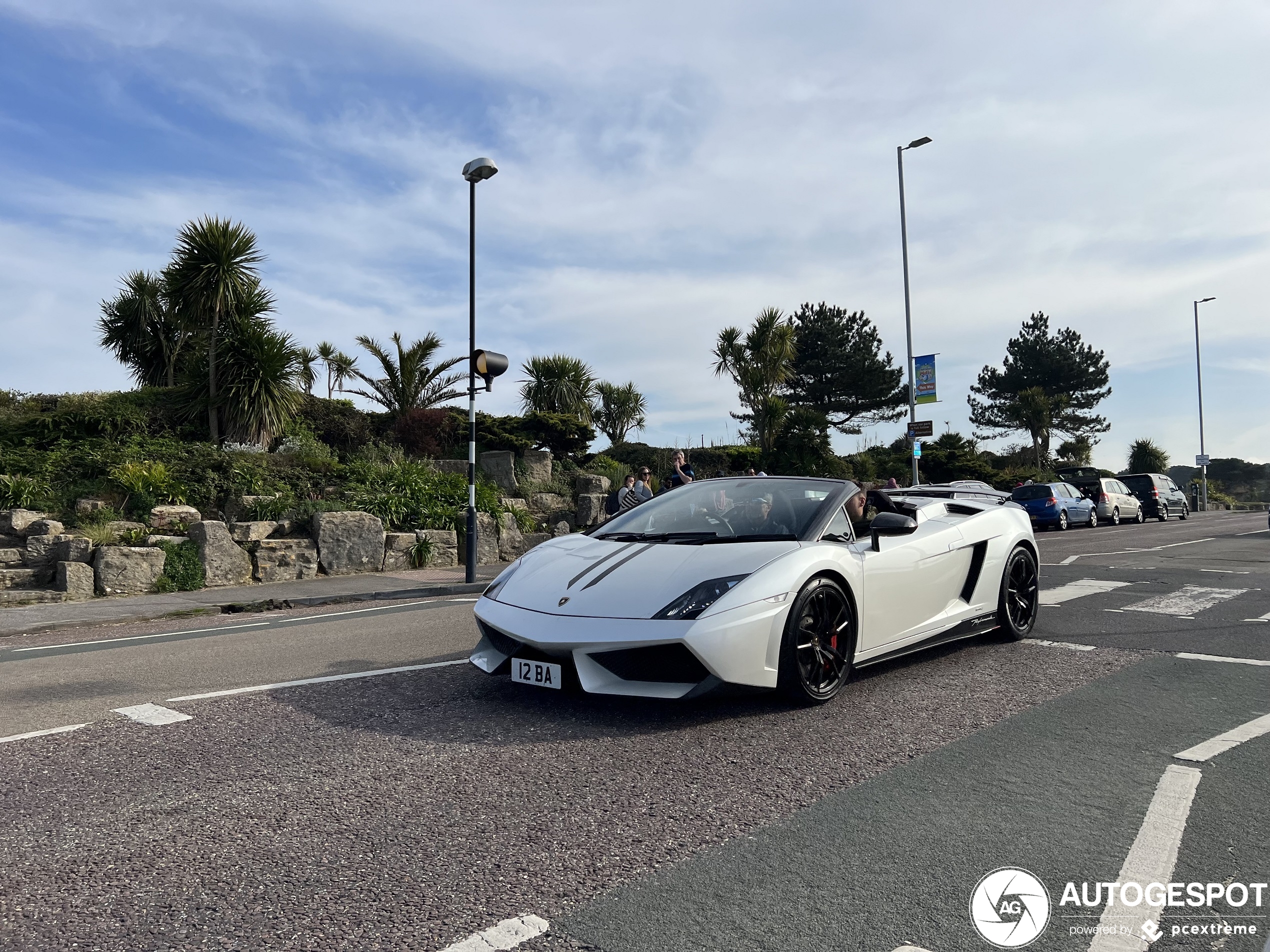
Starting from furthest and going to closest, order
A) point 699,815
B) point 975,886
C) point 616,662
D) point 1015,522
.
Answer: point 1015,522, point 616,662, point 699,815, point 975,886

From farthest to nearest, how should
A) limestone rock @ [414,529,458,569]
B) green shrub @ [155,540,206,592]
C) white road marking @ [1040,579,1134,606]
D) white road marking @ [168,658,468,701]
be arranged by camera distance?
1. limestone rock @ [414,529,458,569]
2. green shrub @ [155,540,206,592]
3. white road marking @ [1040,579,1134,606]
4. white road marking @ [168,658,468,701]

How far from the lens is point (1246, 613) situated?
329 inches

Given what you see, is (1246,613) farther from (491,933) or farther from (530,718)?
(491,933)

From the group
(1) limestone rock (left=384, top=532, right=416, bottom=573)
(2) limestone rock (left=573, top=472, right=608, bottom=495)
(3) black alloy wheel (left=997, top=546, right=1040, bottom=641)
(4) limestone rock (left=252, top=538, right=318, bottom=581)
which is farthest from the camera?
(2) limestone rock (left=573, top=472, right=608, bottom=495)

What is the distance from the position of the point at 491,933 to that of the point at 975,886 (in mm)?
1443

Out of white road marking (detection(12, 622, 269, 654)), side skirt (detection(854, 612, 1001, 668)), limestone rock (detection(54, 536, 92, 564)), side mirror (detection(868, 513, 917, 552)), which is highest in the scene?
side mirror (detection(868, 513, 917, 552))

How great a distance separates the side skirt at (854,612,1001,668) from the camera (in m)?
5.53

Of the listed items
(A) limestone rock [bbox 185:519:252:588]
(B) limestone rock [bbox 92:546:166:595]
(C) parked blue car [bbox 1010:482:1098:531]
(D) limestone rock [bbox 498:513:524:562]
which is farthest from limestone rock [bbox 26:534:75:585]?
(C) parked blue car [bbox 1010:482:1098:531]

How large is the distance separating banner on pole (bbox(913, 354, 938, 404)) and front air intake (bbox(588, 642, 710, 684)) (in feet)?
80.0

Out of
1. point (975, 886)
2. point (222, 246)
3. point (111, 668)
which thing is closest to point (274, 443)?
point (222, 246)

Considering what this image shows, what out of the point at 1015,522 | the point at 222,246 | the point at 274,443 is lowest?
the point at 1015,522

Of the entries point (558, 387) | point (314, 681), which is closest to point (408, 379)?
point (558, 387)

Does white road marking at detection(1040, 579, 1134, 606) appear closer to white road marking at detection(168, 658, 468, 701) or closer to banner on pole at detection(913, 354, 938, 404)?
white road marking at detection(168, 658, 468, 701)

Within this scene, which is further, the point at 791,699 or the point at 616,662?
the point at 791,699
